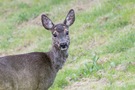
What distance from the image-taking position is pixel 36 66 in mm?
12312

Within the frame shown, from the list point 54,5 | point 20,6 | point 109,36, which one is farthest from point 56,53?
point 20,6

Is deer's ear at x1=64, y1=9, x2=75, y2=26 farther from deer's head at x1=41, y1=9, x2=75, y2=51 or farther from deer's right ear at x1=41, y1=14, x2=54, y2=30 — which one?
deer's right ear at x1=41, y1=14, x2=54, y2=30

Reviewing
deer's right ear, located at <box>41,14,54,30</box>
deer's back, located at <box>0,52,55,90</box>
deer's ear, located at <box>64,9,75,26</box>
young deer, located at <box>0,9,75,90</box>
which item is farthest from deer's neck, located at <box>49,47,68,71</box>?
deer's ear, located at <box>64,9,75,26</box>

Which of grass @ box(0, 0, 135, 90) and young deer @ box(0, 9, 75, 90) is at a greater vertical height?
young deer @ box(0, 9, 75, 90)

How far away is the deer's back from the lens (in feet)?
37.3

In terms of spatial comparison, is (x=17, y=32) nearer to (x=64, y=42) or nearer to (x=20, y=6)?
(x=20, y=6)

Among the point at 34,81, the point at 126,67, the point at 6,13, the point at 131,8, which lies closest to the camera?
the point at 34,81

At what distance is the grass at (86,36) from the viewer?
1436 centimetres

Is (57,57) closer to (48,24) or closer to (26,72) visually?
(48,24)

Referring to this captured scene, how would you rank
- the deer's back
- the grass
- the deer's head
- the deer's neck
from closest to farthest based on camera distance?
the deer's back, the deer's head, the deer's neck, the grass

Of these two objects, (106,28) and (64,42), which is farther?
(106,28)

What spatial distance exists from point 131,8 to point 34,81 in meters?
7.52

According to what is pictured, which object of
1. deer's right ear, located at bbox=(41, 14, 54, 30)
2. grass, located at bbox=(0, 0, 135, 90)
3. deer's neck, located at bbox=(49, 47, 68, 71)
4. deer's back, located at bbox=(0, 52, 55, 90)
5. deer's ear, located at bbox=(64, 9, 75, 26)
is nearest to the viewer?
deer's back, located at bbox=(0, 52, 55, 90)

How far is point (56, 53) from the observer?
1276 cm
